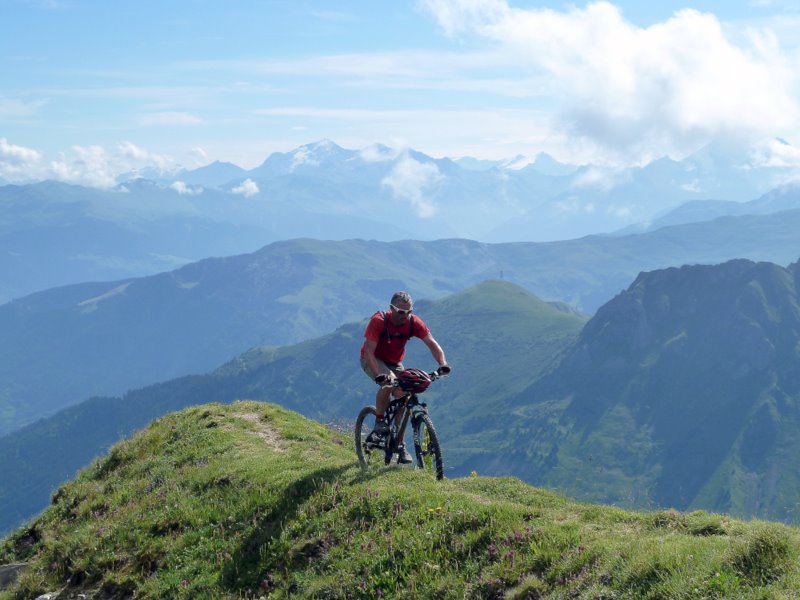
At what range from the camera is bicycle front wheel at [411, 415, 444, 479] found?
1686 cm

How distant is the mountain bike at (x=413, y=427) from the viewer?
16672mm

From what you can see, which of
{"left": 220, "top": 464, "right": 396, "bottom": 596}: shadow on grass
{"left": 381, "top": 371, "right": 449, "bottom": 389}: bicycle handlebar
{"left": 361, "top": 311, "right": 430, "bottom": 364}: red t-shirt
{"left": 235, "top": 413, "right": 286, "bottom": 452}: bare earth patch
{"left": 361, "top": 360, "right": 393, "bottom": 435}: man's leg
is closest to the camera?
{"left": 220, "top": 464, "right": 396, "bottom": 596}: shadow on grass

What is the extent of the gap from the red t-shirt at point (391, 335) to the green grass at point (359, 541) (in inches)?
111

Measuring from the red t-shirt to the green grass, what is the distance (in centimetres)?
281

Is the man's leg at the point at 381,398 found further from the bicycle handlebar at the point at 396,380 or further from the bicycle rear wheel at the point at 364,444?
the bicycle rear wheel at the point at 364,444

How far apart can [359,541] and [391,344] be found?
5.31 m

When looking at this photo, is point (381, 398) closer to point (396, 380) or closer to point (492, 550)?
point (396, 380)

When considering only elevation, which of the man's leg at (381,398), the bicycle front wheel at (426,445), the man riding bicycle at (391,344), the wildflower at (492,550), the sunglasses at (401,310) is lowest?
the wildflower at (492,550)

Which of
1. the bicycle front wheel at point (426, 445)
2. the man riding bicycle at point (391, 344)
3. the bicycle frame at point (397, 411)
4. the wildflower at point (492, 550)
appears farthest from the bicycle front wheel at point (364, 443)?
the wildflower at point (492, 550)

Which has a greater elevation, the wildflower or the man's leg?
the man's leg

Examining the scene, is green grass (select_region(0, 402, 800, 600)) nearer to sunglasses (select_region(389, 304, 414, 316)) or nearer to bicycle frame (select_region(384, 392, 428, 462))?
bicycle frame (select_region(384, 392, 428, 462))

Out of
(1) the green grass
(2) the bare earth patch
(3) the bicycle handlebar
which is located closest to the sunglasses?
(3) the bicycle handlebar

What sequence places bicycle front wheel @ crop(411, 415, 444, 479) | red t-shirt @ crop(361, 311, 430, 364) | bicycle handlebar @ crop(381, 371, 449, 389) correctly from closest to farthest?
1. bicycle handlebar @ crop(381, 371, 449, 389)
2. bicycle front wheel @ crop(411, 415, 444, 479)
3. red t-shirt @ crop(361, 311, 430, 364)

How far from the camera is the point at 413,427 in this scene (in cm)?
1741
